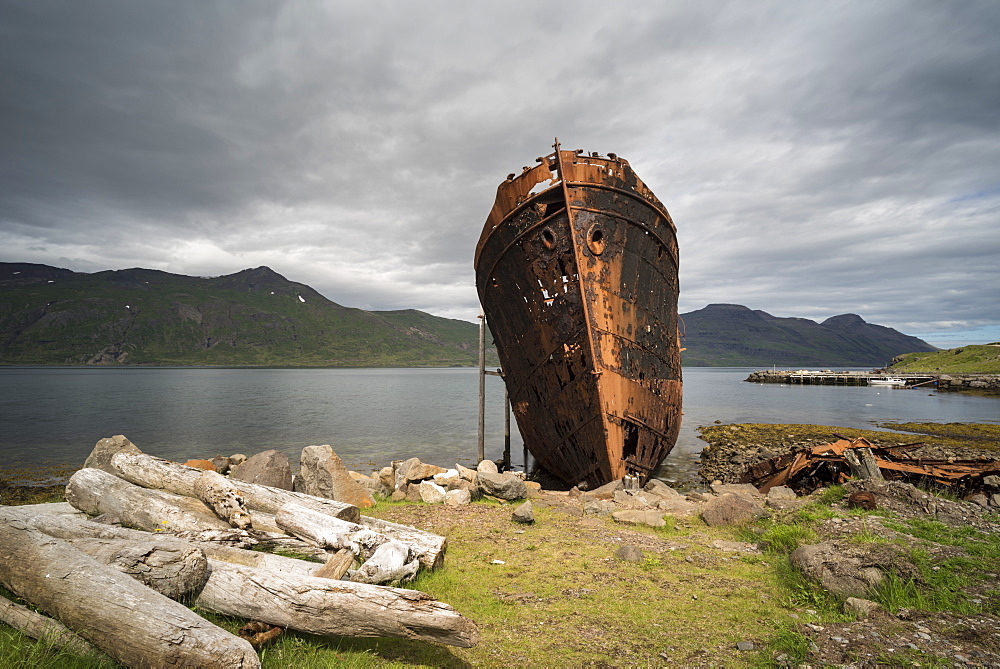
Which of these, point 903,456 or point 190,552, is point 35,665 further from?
point 903,456

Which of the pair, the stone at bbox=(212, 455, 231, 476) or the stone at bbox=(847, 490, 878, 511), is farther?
the stone at bbox=(212, 455, 231, 476)

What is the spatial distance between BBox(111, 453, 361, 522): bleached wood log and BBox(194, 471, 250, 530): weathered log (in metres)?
0.24

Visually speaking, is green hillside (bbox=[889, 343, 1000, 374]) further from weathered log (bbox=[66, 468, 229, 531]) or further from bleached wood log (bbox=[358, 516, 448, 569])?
weathered log (bbox=[66, 468, 229, 531])

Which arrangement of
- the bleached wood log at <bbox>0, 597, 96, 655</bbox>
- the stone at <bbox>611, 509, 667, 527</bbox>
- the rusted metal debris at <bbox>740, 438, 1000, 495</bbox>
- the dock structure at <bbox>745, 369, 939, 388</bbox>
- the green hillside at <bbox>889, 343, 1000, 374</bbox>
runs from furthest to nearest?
the green hillside at <bbox>889, 343, 1000, 374</bbox>
the dock structure at <bbox>745, 369, 939, 388</bbox>
the rusted metal debris at <bbox>740, 438, 1000, 495</bbox>
the stone at <bbox>611, 509, 667, 527</bbox>
the bleached wood log at <bbox>0, 597, 96, 655</bbox>

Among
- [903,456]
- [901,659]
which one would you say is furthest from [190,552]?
[903,456]

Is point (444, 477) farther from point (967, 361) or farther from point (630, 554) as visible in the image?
point (967, 361)

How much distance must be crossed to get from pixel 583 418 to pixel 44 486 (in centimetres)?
1769

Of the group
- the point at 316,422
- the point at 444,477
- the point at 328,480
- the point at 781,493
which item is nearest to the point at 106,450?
the point at 328,480

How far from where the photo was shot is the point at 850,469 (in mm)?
10141

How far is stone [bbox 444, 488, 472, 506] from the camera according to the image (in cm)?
906

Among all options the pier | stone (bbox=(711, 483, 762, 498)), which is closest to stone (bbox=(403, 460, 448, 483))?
stone (bbox=(711, 483, 762, 498))

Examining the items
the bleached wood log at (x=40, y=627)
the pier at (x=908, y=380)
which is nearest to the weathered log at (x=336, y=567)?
the bleached wood log at (x=40, y=627)

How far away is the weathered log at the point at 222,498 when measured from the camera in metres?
5.62

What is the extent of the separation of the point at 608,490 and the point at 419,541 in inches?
235
